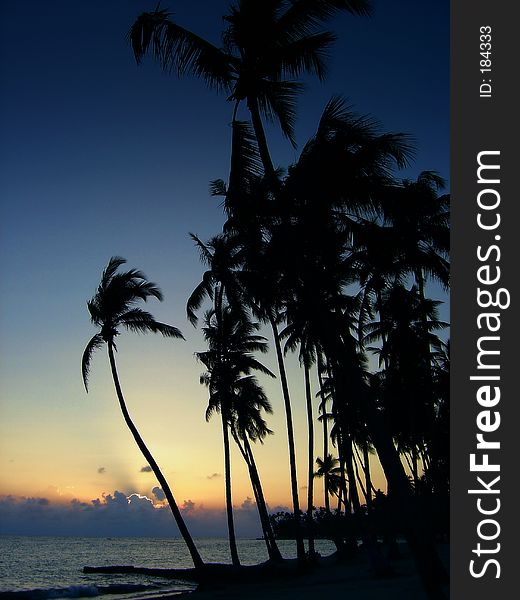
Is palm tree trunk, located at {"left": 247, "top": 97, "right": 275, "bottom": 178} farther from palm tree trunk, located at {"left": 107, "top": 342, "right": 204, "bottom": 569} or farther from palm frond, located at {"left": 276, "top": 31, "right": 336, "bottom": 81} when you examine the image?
palm tree trunk, located at {"left": 107, "top": 342, "right": 204, "bottom": 569}

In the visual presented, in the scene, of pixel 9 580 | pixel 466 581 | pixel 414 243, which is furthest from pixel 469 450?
pixel 9 580

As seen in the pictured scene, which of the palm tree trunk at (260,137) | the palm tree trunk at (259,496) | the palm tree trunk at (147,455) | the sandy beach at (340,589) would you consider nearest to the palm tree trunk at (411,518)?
the palm tree trunk at (260,137)

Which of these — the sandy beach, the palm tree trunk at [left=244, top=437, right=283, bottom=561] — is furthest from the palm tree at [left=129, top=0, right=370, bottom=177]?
the palm tree trunk at [left=244, top=437, right=283, bottom=561]

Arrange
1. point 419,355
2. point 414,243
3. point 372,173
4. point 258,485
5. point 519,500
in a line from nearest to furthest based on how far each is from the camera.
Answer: point 519,500 → point 372,173 → point 414,243 → point 419,355 → point 258,485

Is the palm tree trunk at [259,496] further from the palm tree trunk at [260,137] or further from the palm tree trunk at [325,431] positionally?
the palm tree trunk at [260,137]

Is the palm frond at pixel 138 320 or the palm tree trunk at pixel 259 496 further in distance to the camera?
the palm tree trunk at pixel 259 496

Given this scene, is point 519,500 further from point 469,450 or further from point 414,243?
point 414,243

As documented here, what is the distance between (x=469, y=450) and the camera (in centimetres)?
534

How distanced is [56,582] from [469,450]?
4586cm

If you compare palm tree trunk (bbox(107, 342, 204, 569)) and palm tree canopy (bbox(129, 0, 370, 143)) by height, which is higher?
palm tree canopy (bbox(129, 0, 370, 143))

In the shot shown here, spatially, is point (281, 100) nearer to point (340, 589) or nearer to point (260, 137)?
point (260, 137)

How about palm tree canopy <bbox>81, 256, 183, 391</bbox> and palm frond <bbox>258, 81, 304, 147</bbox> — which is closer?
palm frond <bbox>258, 81, 304, 147</bbox>

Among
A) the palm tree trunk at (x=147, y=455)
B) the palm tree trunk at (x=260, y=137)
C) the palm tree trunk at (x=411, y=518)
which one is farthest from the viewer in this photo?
the palm tree trunk at (x=147, y=455)

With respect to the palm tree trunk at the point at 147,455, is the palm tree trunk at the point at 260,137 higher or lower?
higher
